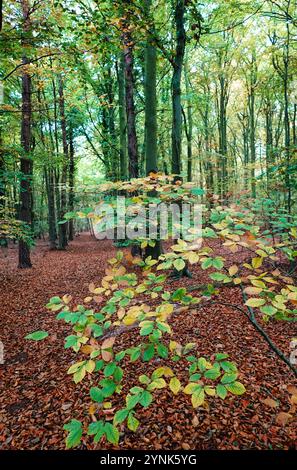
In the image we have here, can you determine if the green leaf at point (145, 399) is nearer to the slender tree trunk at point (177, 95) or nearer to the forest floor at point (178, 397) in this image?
the forest floor at point (178, 397)

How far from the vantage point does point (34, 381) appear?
12.6ft

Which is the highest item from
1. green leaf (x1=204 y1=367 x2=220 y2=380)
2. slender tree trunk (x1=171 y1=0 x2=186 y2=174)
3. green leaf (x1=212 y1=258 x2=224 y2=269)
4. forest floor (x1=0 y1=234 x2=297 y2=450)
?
slender tree trunk (x1=171 y1=0 x2=186 y2=174)

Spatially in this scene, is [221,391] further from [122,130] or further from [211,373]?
[122,130]

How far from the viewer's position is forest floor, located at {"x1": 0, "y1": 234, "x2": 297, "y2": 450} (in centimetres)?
264

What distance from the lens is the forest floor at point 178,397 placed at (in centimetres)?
264

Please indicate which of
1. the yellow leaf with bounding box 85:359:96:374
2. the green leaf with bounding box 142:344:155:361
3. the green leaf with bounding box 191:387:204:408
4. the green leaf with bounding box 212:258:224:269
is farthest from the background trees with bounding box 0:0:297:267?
the yellow leaf with bounding box 85:359:96:374

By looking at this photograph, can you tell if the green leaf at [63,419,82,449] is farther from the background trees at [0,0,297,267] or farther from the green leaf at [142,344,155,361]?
the background trees at [0,0,297,267]

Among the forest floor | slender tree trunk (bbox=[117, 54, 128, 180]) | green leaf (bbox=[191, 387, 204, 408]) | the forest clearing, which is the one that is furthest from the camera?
slender tree trunk (bbox=[117, 54, 128, 180])

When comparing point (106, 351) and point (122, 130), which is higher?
point (122, 130)

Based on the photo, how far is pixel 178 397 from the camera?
318 cm

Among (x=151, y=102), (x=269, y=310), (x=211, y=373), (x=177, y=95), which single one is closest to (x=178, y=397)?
(x=211, y=373)

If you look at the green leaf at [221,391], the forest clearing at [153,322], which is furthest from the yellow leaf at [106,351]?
the green leaf at [221,391]

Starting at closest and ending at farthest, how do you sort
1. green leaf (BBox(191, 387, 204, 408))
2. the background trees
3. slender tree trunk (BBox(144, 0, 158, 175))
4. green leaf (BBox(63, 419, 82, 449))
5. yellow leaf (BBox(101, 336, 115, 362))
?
green leaf (BBox(63, 419, 82, 449)) < green leaf (BBox(191, 387, 204, 408)) < yellow leaf (BBox(101, 336, 115, 362)) < the background trees < slender tree trunk (BBox(144, 0, 158, 175))

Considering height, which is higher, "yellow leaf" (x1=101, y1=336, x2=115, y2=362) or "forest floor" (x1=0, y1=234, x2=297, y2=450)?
"yellow leaf" (x1=101, y1=336, x2=115, y2=362)
